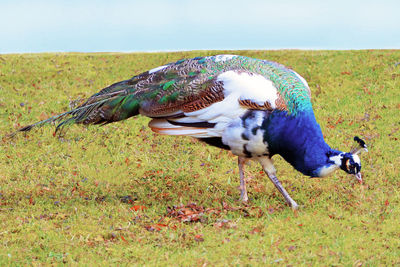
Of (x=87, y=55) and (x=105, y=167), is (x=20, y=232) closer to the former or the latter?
(x=105, y=167)

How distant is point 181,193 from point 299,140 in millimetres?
2321

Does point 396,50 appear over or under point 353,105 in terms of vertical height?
over

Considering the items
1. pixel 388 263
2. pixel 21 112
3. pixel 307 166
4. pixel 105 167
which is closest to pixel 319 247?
pixel 388 263

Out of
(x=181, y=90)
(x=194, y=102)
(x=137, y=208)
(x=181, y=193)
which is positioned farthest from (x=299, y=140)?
(x=137, y=208)

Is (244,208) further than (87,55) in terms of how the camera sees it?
No

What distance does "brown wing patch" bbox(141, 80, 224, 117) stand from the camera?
6656mm

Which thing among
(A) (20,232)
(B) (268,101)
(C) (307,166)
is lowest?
(A) (20,232)

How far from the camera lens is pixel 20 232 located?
258 inches

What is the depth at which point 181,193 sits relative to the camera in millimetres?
8031

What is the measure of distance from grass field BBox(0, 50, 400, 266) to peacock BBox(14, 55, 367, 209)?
2.64ft

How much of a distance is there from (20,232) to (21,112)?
20.6 ft

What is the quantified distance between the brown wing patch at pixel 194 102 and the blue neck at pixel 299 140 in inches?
30.2

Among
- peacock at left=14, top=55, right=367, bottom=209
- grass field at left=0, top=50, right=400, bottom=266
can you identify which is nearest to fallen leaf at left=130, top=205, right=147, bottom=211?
grass field at left=0, top=50, right=400, bottom=266

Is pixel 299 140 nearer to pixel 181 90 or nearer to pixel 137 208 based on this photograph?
pixel 181 90
